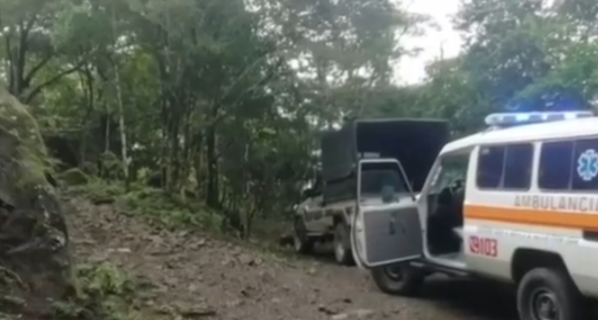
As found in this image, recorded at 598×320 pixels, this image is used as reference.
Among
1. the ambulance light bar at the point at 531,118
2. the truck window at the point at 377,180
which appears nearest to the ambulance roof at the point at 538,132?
the ambulance light bar at the point at 531,118

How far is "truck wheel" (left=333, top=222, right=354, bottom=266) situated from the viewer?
12961mm

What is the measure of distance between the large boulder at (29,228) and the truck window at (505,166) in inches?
161

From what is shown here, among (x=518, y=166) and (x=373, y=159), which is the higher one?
(x=518, y=166)

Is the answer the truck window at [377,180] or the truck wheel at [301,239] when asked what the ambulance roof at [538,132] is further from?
the truck wheel at [301,239]

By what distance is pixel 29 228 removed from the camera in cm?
625

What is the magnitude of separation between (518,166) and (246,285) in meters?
3.54

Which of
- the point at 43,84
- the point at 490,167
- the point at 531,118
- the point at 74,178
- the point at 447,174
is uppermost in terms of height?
the point at 43,84

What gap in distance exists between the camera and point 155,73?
16.9m

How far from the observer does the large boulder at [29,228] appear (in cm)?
608

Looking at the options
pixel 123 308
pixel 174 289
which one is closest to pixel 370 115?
pixel 174 289

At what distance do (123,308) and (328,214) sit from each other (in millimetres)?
7554

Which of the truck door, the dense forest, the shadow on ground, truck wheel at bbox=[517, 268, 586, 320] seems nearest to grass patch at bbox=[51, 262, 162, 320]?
the truck door

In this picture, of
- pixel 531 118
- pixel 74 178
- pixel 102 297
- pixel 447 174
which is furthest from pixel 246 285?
pixel 74 178

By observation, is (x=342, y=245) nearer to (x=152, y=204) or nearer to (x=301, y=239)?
(x=301, y=239)
